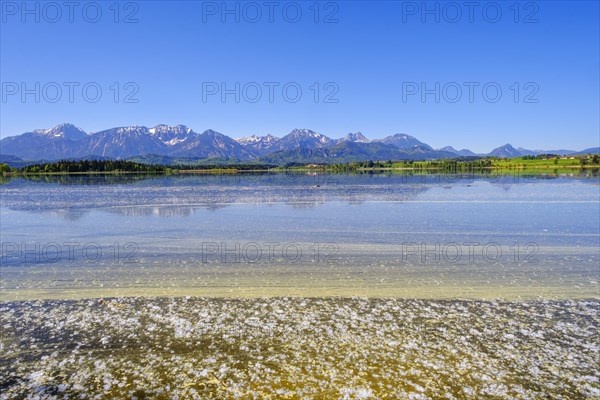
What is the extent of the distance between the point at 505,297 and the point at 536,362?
3247mm

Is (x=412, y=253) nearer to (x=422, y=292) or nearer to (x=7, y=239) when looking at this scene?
(x=422, y=292)

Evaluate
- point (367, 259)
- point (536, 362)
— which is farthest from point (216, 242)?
point (536, 362)

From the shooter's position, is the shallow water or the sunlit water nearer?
the sunlit water

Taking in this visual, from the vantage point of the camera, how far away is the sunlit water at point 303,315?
243 inches

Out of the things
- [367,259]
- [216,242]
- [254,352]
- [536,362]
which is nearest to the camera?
[536,362]

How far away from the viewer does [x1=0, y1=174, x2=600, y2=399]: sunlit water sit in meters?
6.18

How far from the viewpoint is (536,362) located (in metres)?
6.66

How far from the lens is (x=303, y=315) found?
28.7 feet

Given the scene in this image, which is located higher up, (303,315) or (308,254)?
(308,254)

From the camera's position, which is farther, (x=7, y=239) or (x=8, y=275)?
(x=7, y=239)

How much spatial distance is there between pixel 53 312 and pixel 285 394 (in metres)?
6.45

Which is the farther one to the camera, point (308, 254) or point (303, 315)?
point (308, 254)

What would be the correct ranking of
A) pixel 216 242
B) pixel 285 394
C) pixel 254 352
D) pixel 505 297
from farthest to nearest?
pixel 216 242 < pixel 505 297 < pixel 254 352 < pixel 285 394

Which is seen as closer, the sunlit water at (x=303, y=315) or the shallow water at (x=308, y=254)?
the sunlit water at (x=303, y=315)
